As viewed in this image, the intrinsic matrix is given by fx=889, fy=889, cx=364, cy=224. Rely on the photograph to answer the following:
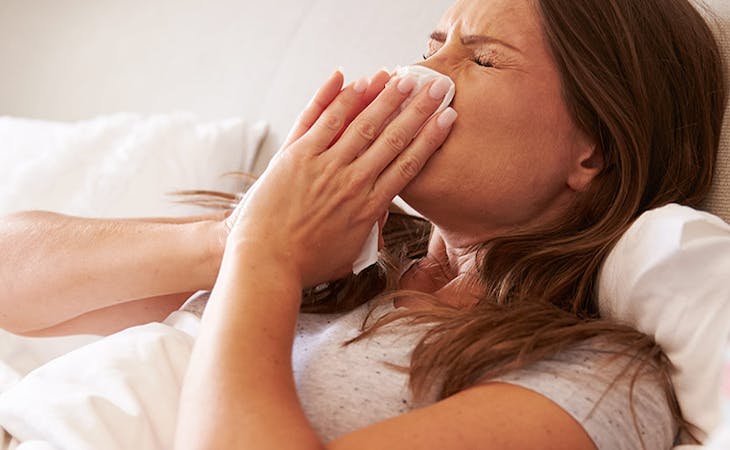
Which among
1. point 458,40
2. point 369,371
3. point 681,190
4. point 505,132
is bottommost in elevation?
point 369,371

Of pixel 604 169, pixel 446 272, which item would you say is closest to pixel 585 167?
pixel 604 169

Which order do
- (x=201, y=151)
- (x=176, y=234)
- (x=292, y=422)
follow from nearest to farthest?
(x=292, y=422) < (x=176, y=234) < (x=201, y=151)

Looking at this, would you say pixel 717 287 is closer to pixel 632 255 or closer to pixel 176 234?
pixel 632 255

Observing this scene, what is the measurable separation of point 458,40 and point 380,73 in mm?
109

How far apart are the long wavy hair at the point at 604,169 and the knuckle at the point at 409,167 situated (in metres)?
0.14

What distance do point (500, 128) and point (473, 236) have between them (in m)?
0.17

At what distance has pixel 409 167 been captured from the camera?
42.0 inches

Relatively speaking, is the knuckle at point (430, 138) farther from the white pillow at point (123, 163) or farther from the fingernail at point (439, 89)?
the white pillow at point (123, 163)

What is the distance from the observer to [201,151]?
5.68 feet

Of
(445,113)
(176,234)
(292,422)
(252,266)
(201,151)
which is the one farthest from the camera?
(201,151)

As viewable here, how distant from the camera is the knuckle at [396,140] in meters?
1.07

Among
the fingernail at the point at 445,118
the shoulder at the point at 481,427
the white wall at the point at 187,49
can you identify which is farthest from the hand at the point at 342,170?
the white wall at the point at 187,49

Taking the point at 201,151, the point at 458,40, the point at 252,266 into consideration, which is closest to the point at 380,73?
the point at 458,40

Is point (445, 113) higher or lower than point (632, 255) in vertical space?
higher
